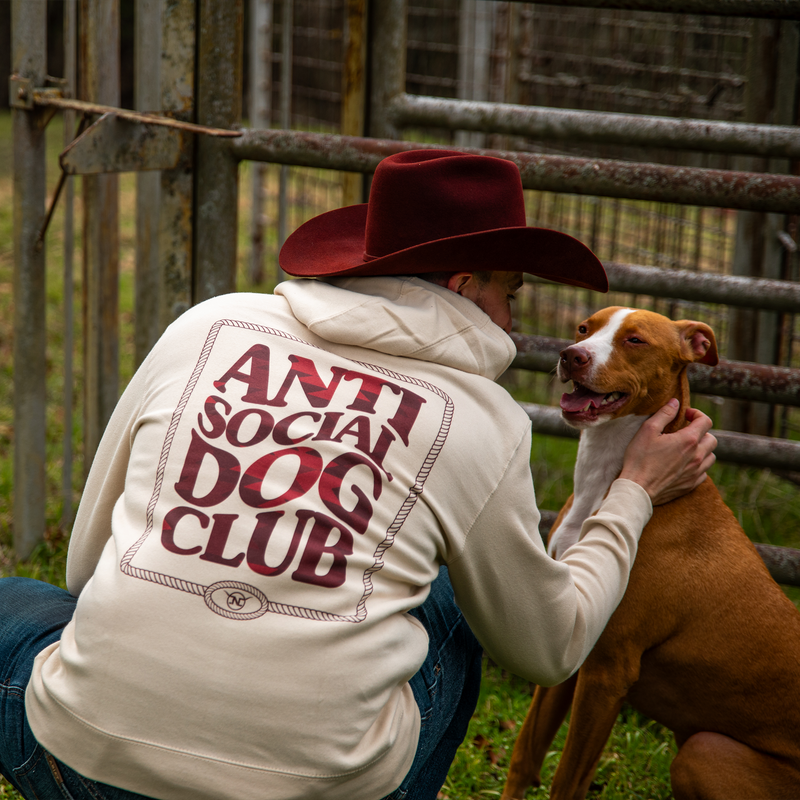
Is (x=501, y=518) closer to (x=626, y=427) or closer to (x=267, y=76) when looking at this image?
(x=626, y=427)

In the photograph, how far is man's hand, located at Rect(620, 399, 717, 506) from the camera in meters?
2.19

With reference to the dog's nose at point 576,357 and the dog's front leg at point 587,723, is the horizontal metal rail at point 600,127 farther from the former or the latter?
the dog's front leg at point 587,723

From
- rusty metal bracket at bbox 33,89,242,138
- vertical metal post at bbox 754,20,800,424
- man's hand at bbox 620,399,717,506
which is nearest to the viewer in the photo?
man's hand at bbox 620,399,717,506

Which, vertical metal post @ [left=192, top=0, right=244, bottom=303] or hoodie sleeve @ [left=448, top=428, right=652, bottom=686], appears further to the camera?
Result: vertical metal post @ [left=192, top=0, right=244, bottom=303]

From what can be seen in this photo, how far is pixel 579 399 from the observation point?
7.72 feet

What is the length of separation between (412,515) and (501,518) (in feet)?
0.60

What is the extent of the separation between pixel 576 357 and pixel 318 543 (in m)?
1.00

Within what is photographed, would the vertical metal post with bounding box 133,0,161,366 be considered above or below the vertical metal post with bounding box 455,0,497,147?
below

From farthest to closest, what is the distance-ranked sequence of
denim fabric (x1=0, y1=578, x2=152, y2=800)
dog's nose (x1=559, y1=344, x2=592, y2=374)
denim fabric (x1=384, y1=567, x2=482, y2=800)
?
dog's nose (x1=559, y1=344, x2=592, y2=374)
denim fabric (x1=384, y1=567, x2=482, y2=800)
denim fabric (x1=0, y1=578, x2=152, y2=800)

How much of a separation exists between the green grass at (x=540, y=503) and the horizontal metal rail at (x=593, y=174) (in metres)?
1.61

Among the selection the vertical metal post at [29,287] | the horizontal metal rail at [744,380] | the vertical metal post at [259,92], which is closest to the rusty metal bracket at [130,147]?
the vertical metal post at [29,287]

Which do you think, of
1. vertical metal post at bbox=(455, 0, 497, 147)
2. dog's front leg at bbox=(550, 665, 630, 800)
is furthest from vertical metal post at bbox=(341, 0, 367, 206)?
vertical metal post at bbox=(455, 0, 497, 147)

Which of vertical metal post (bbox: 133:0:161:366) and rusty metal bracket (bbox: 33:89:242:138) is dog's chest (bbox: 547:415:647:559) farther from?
vertical metal post (bbox: 133:0:161:366)

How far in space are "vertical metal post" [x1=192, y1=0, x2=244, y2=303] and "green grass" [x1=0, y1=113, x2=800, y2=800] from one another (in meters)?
1.27
